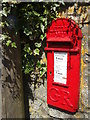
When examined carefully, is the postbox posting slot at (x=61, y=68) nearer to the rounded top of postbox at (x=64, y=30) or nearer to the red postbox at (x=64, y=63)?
the red postbox at (x=64, y=63)

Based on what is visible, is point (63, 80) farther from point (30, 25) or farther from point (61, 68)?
point (30, 25)

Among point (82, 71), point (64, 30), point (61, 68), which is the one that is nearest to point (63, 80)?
point (61, 68)

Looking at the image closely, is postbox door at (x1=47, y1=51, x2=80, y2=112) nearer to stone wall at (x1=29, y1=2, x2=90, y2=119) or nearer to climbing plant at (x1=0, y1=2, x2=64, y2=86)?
stone wall at (x1=29, y1=2, x2=90, y2=119)

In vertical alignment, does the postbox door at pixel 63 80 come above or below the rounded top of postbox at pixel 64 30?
below

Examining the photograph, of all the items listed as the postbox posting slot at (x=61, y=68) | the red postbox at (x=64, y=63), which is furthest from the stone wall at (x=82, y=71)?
the postbox posting slot at (x=61, y=68)

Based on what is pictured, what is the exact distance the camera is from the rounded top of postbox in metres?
1.69

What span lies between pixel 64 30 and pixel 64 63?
1.22 feet

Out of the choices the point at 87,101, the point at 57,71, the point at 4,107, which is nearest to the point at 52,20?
the point at 57,71

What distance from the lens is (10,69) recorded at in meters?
1.91

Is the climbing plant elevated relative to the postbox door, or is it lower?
elevated

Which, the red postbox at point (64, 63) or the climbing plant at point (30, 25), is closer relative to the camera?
the red postbox at point (64, 63)

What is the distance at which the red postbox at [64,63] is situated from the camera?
1697 millimetres

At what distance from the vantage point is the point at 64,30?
173 centimetres

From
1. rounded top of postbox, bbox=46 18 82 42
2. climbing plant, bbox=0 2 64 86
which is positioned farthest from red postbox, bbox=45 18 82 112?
climbing plant, bbox=0 2 64 86
